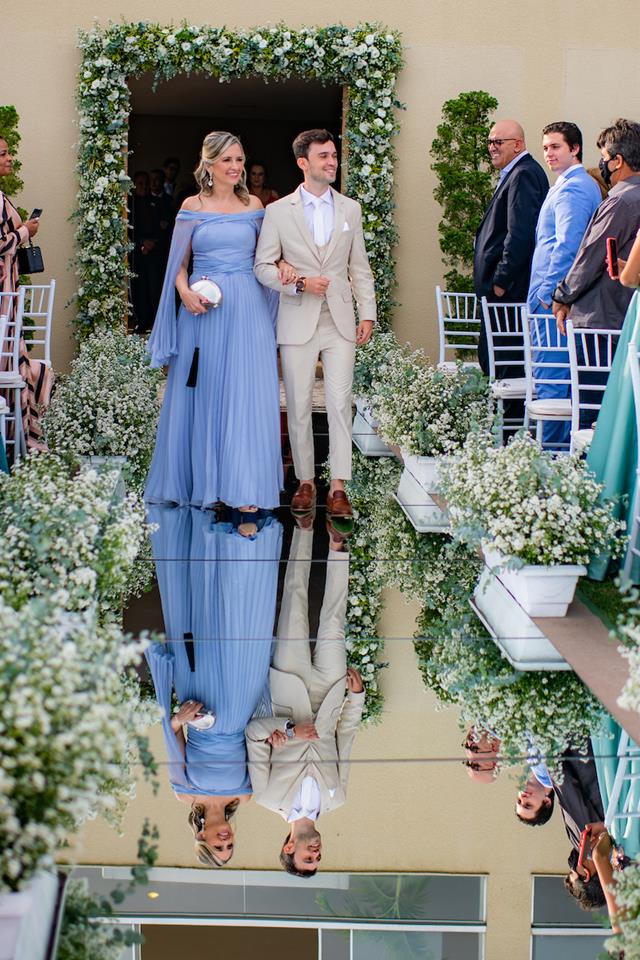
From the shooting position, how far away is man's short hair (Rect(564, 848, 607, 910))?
9.28 feet

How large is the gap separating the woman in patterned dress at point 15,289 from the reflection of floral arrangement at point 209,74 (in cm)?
418

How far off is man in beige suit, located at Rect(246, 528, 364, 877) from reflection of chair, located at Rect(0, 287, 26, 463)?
2.65 metres

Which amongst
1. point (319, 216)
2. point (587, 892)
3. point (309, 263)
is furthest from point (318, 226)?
point (587, 892)

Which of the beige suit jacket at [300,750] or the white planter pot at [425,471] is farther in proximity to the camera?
the white planter pot at [425,471]

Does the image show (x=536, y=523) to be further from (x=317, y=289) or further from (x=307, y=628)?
(x=317, y=289)

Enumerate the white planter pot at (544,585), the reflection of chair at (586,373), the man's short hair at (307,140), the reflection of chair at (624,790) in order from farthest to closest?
the man's short hair at (307,140) → the reflection of chair at (586,373) → the white planter pot at (544,585) → the reflection of chair at (624,790)

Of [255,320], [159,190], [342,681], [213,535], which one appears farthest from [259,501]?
[159,190]

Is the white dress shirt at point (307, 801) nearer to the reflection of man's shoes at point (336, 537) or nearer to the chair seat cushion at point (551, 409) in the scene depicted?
the reflection of man's shoes at point (336, 537)

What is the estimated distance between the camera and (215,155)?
660 cm

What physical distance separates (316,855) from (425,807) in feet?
1.23

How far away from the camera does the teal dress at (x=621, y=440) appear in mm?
5004

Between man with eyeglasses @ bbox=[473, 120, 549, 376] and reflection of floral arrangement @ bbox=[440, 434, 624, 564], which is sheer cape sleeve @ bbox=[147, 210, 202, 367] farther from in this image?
reflection of floral arrangement @ bbox=[440, 434, 624, 564]

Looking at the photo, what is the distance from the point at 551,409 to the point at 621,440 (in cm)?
162

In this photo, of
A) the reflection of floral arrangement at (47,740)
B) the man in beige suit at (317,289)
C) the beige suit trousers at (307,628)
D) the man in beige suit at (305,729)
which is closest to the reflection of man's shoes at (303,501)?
the man in beige suit at (317,289)
